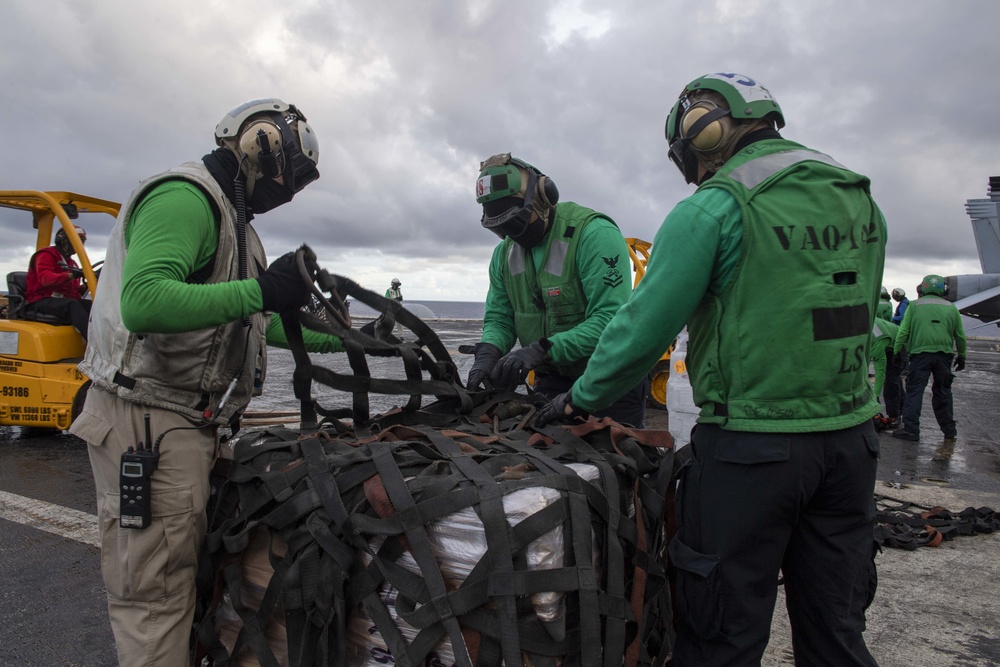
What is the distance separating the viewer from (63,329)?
731 cm

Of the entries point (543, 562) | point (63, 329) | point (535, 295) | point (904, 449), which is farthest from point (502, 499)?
point (904, 449)

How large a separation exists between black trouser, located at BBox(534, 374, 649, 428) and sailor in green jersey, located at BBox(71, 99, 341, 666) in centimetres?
159

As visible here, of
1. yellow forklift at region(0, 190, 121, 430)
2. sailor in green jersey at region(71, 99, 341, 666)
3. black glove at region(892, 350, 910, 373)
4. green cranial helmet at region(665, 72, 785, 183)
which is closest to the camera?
sailor in green jersey at region(71, 99, 341, 666)

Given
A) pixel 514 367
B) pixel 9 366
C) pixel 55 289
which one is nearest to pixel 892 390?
pixel 514 367

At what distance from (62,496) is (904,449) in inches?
350

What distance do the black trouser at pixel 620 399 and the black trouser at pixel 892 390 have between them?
345 inches

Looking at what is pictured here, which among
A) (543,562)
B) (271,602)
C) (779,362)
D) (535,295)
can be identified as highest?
(535,295)

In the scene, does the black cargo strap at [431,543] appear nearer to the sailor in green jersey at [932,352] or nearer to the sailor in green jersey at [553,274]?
the sailor in green jersey at [553,274]

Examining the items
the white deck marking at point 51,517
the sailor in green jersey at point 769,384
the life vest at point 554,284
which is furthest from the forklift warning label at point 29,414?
the sailor in green jersey at point 769,384

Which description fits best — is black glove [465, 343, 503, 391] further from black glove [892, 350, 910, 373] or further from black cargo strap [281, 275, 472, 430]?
black glove [892, 350, 910, 373]

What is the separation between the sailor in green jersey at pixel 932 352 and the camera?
886 cm

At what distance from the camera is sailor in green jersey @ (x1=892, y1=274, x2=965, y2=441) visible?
29.1 ft

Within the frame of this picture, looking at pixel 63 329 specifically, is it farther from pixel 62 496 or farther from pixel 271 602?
pixel 271 602

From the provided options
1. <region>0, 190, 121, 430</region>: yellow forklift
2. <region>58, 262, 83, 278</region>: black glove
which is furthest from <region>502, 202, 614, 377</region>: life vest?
<region>58, 262, 83, 278</region>: black glove
